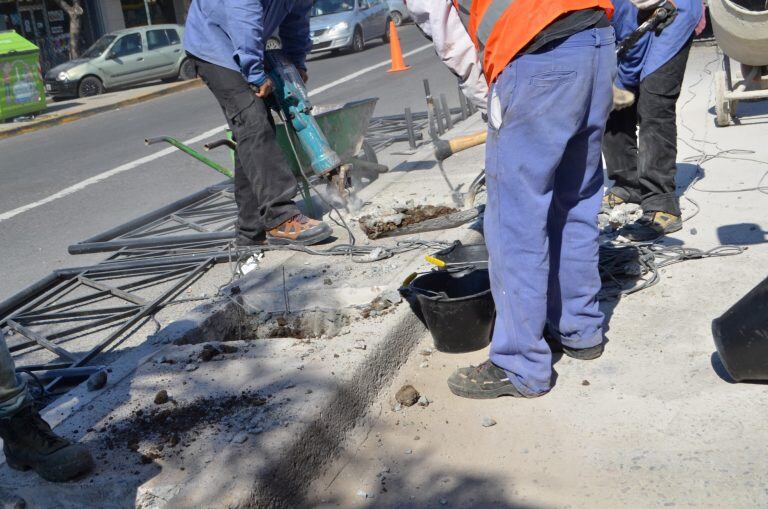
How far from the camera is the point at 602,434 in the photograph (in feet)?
10.5

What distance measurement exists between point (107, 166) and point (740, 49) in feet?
23.7

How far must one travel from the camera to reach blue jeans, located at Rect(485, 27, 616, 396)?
10.6 feet

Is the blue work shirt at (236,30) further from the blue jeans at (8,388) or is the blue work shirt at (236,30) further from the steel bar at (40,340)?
the blue jeans at (8,388)

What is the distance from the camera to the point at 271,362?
3754 millimetres

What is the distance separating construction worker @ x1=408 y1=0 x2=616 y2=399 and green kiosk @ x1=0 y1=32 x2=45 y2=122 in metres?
15.0

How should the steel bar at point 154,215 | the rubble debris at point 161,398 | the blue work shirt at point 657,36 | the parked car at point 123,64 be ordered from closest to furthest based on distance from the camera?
1. the rubble debris at point 161,398
2. the blue work shirt at point 657,36
3. the steel bar at point 154,215
4. the parked car at point 123,64

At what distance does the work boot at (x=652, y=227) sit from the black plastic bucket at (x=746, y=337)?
6.17ft

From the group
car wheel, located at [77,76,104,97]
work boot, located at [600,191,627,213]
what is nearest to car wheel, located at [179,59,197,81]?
car wheel, located at [77,76,104,97]

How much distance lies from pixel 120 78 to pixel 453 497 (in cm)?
2020

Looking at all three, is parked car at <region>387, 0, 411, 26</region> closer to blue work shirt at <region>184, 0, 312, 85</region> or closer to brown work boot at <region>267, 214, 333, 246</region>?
blue work shirt at <region>184, 0, 312, 85</region>

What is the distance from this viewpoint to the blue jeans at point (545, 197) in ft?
10.6

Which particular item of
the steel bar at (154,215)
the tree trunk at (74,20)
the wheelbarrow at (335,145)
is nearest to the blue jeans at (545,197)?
the wheelbarrow at (335,145)

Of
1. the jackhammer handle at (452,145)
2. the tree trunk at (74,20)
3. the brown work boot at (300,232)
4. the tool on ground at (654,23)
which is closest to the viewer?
the tool on ground at (654,23)

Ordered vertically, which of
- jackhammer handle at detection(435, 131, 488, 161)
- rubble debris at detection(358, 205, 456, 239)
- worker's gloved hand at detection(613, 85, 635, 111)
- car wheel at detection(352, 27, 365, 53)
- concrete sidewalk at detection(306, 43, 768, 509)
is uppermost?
car wheel at detection(352, 27, 365, 53)
